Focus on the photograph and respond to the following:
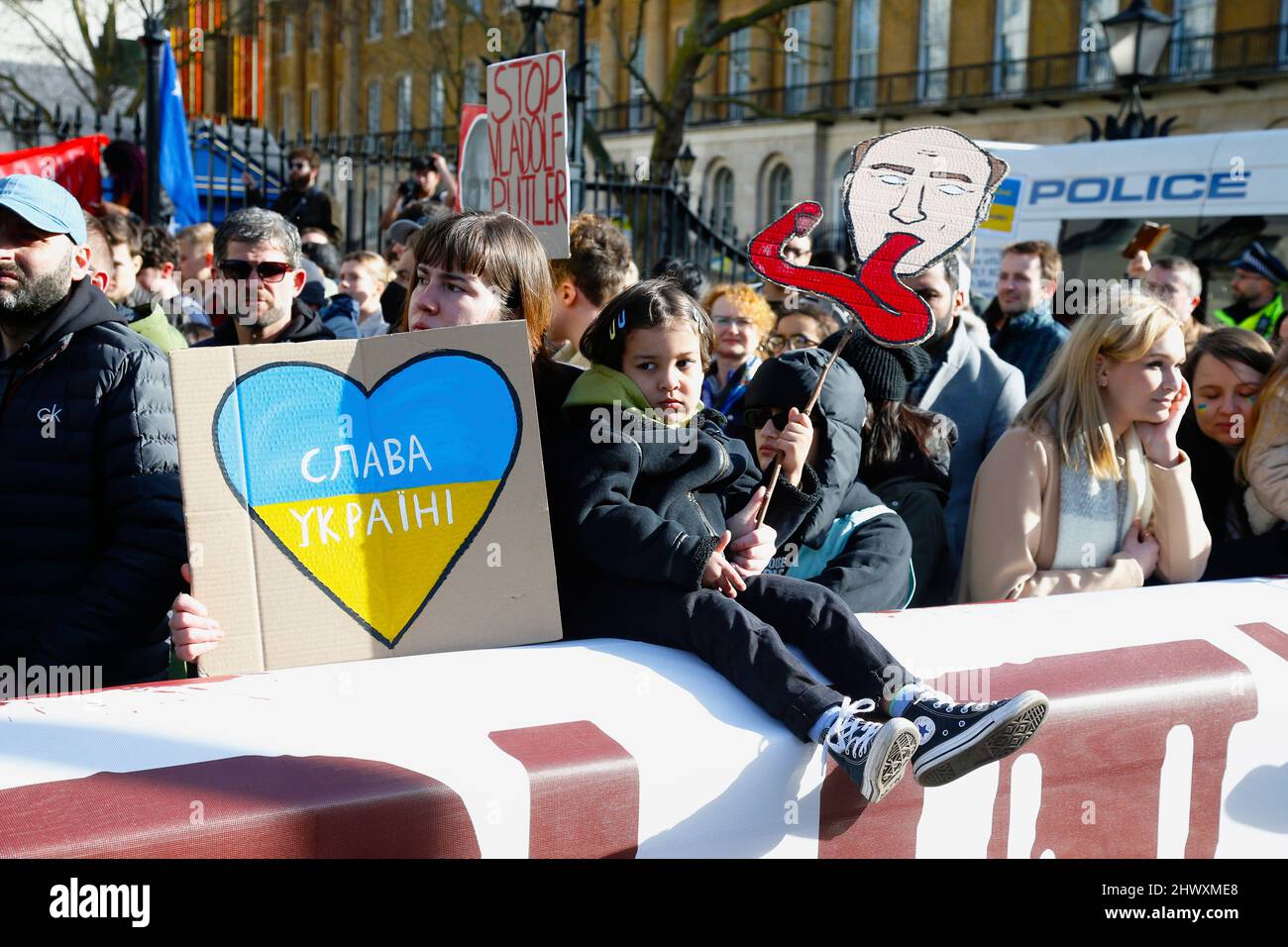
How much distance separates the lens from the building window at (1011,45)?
101 ft

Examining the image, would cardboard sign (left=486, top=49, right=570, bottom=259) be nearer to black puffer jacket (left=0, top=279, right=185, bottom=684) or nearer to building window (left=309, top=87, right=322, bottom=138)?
black puffer jacket (left=0, top=279, right=185, bottom=684)

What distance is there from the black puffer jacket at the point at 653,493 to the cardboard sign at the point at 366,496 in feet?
0.46

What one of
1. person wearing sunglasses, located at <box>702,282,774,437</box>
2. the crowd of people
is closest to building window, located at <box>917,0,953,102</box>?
person wearing sunglasses, located at <box>702,282,774,437</box>

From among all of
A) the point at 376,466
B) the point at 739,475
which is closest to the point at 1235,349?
the point at 739,475

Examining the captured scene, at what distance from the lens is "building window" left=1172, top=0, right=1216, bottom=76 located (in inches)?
1082

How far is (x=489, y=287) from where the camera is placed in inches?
124

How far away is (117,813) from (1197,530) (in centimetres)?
294

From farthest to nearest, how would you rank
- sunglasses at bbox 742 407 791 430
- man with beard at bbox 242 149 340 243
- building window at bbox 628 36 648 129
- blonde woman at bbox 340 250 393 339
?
1. building window at bbox 628 36 648 129
2. man with beard at bbox 242 149 340 243
3. blonde woman at bbox 340 250 393 339
4. sunglasses at bbox 742 407 791 430

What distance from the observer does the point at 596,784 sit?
2.37 m

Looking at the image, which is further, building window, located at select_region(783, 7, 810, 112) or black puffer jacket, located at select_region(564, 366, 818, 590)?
building window, located at select_region(783, 7, 810, 112)

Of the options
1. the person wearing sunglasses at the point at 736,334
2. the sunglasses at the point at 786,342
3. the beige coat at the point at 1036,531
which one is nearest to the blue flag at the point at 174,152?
the person wearing sunglasses at the point at 736,334

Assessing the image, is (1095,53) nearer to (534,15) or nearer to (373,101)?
(534,15)
